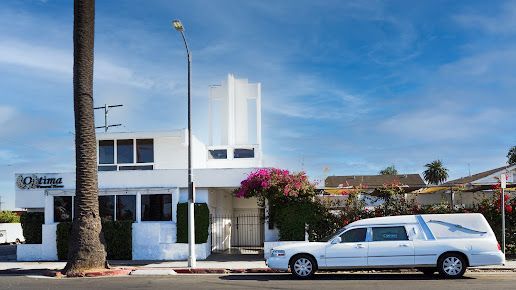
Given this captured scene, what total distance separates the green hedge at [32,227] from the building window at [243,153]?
37.6 ft

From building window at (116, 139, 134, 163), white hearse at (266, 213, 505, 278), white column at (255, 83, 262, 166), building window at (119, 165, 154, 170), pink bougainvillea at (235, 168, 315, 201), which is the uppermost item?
white column at (255, 83, 262, 166)

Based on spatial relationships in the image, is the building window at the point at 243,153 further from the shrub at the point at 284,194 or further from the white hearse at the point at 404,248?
the white hearse at the point at 404,248

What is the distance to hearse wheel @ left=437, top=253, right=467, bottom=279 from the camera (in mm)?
A: 15016

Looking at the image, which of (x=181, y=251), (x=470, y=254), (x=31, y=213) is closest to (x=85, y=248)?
(x=181, y=251)

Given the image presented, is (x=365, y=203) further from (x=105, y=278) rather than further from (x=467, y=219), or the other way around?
(x=105, y=278)

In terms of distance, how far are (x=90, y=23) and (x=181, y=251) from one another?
8989mm

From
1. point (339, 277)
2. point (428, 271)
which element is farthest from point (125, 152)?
point (428, 271)

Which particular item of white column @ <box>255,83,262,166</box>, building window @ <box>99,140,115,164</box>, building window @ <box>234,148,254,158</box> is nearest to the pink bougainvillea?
building window @ <box>99,140,115,164</box>

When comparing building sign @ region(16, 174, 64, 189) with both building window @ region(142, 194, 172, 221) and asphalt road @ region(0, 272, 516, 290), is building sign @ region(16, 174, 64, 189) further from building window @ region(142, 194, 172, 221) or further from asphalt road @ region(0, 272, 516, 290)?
asphalt road @ region(0, 272, 516, 290)

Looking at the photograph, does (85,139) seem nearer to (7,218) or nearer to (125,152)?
(125,152)

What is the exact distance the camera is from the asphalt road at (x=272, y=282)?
13.4m

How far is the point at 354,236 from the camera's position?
51.2 feet

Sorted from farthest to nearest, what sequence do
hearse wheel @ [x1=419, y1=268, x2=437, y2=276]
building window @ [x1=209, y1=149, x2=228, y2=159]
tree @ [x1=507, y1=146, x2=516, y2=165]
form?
tree @ [x1=507, y1=146, x2=516, y2=165] < building window @ [x1=209, y1=149, x2=228, y2=159] < hearse wheel @ [x1=419, y1=268, x2=437, y2=276]

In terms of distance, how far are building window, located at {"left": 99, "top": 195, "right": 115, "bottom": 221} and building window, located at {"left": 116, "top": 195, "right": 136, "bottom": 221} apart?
0.69ft
